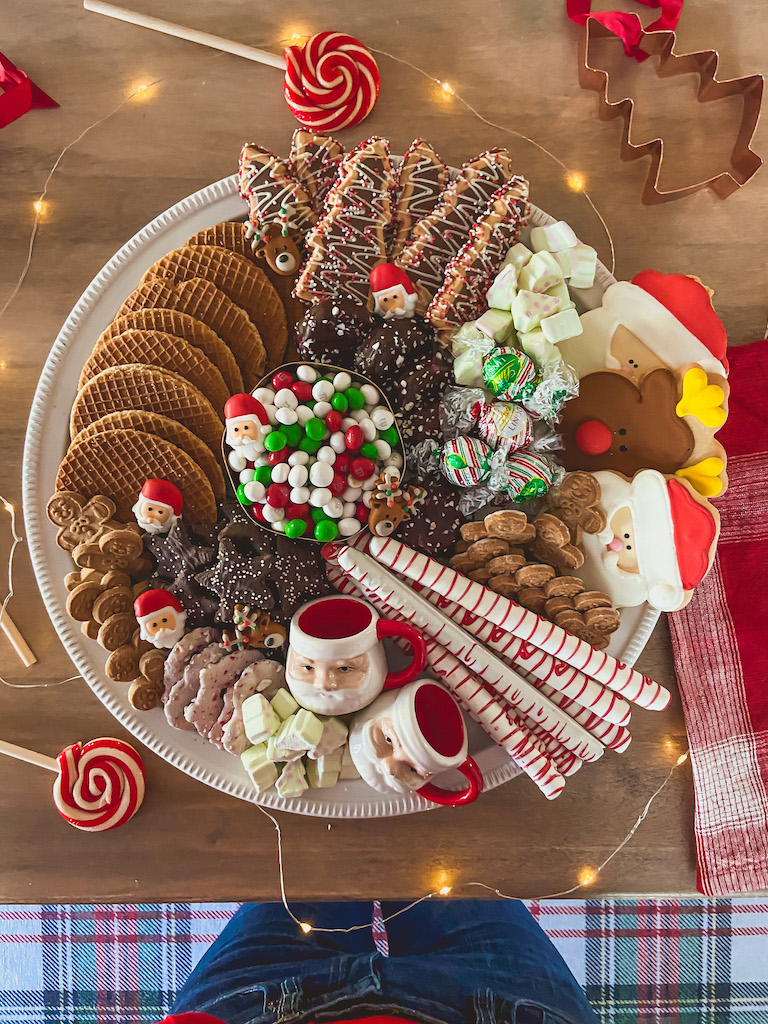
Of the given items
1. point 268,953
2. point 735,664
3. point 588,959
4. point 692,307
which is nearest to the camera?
point 692,307

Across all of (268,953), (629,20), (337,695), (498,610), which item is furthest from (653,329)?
(268,953)

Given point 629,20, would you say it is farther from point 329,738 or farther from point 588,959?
point 588,959

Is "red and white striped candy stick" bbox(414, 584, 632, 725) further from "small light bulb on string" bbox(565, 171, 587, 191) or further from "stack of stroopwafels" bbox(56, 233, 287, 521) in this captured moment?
"small light bulb on string" bbox(565, 171, 587, 191)

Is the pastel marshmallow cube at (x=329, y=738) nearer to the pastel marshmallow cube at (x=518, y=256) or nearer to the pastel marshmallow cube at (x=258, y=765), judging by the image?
the pastel marshmallow cube at (x=258, y=765)

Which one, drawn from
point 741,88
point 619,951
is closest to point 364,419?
point 741,88

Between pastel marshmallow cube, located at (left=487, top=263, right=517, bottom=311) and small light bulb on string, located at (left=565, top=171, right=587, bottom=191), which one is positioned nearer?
pastel marshmallow cube, located at (left=487, top=263, right=517, bottom=311)

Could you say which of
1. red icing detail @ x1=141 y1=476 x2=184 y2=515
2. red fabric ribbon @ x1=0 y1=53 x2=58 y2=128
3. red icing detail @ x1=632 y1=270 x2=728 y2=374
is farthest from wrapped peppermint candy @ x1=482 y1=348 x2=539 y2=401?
red fabric ribbon @ x1=0 y1=53 x2=58 y2=128

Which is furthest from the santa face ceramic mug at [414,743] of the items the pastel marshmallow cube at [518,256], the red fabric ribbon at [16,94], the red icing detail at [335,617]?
the red fabric ribbon at [16,94]

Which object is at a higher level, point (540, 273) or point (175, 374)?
point (540, 273)
